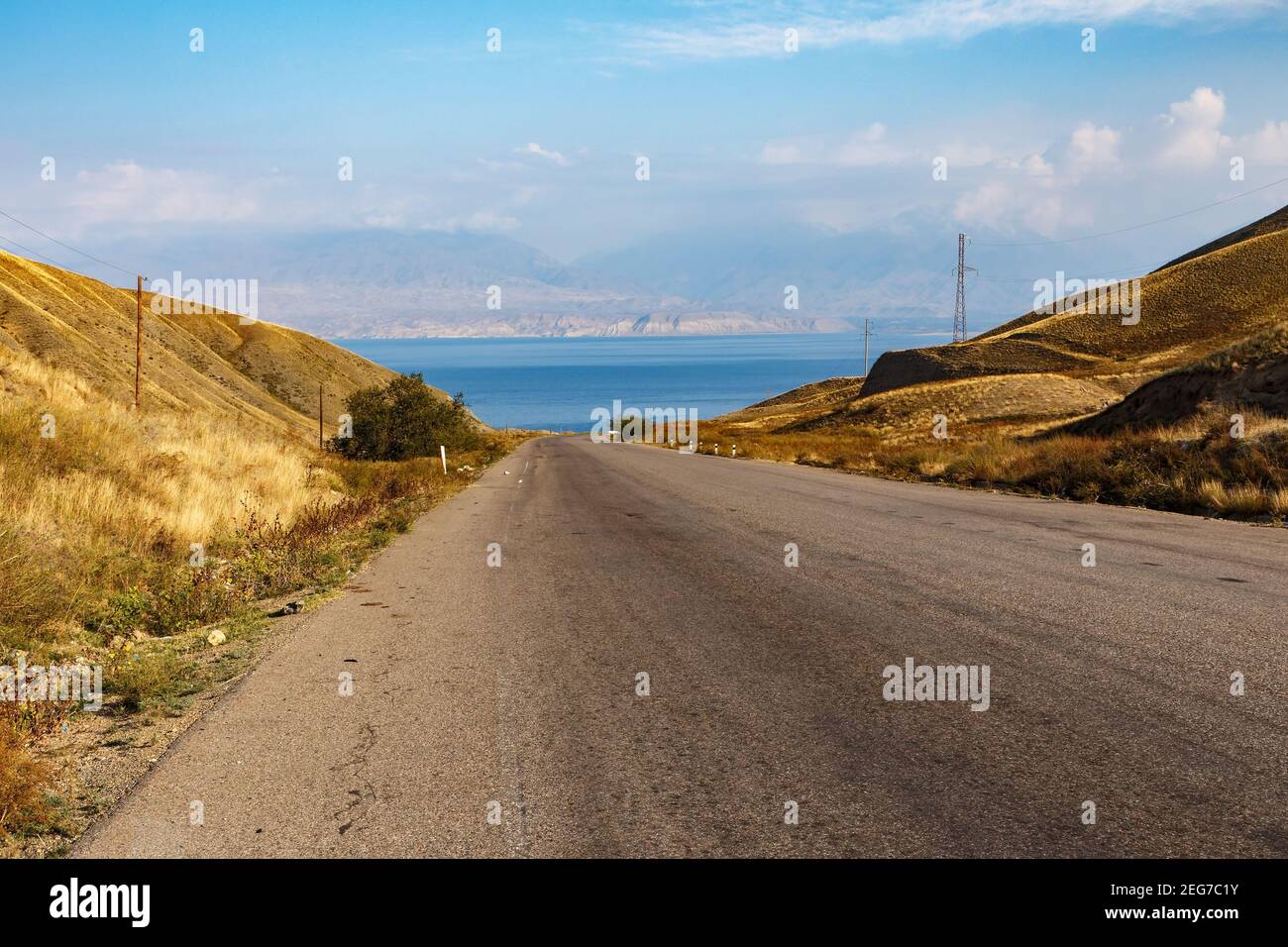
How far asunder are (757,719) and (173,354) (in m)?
67.4

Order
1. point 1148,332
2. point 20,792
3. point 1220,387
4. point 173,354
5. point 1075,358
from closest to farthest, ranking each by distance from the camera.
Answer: point 20,792 → point 1220,387 → point 173,354 → point 1075,358 → point 1148,332

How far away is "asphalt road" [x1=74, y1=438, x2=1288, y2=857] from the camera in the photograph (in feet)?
12.9

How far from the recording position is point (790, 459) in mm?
38312

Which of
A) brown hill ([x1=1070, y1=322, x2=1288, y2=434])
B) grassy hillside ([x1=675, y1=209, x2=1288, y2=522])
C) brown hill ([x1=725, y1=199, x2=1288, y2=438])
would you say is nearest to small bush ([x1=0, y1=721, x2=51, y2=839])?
grassy hillside ([x1=675, y1=209, x2=1288, y2=522])

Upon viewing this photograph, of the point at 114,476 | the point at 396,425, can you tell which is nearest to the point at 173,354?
the point at 396,425

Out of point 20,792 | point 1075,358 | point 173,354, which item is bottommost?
point 20,792

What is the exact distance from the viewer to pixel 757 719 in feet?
17.5

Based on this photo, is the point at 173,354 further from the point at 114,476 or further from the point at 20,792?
the point at 20,792

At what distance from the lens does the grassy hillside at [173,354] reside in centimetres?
4209

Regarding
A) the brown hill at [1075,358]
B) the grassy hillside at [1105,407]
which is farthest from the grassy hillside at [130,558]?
the brown hill at [1075,358]

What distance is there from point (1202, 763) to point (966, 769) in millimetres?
1101

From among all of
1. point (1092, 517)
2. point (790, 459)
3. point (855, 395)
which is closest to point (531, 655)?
point (1092, 517)

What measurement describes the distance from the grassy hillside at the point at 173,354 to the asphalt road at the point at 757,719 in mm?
19018

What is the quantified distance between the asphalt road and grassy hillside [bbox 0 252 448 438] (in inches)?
749
